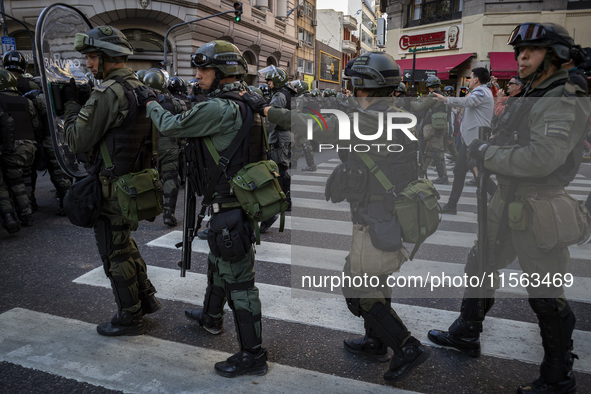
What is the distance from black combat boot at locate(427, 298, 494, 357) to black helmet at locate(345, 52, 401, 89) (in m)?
1.55

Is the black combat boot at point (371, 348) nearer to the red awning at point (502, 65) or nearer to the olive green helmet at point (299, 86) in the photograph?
the olive green helmet at point (299, 86)

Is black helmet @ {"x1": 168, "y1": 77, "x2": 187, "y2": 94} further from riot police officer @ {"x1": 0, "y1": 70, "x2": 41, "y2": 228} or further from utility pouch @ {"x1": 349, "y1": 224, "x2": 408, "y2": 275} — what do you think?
utility pouch @ {"x1": 349, "y1": 224, "x2": 408, "y2": 275}

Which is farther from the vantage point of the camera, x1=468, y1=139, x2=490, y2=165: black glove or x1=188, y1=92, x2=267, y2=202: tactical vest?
x1=188, y1=92, x2=267, y2=202: tactical vest

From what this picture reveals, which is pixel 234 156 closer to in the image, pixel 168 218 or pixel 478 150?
pixel 478 150

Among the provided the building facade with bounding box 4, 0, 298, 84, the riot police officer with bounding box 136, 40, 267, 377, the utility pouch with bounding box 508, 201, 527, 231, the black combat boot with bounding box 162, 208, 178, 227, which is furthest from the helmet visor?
the building facade with bounding box 4, 0, 298, 84

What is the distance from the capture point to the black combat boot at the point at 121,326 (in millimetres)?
3250

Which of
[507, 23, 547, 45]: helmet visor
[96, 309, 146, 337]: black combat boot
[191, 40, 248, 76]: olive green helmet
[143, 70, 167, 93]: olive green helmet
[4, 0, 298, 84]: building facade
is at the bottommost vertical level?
[96, 309, 146, 337]: black combat boot

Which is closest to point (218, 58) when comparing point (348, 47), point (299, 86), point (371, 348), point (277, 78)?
point (371, 348)

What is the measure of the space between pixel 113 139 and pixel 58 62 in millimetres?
924

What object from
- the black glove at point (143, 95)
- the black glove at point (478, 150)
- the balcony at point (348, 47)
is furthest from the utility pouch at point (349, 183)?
the balcony at point (348, 47)

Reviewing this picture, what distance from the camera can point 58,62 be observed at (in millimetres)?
3486

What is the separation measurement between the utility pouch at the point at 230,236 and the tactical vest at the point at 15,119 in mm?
4334

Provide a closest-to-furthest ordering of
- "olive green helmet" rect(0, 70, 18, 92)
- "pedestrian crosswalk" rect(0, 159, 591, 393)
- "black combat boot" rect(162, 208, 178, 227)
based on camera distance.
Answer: "pedestrian crosswalk" rect(0, 159, 591, 393)
"olive green helmet" rect(0, 70, 18, 92)
"black combat boot" rect(162, 208, 178, 227)

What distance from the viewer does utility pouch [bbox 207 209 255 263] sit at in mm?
2746
